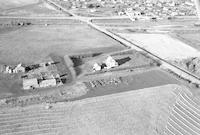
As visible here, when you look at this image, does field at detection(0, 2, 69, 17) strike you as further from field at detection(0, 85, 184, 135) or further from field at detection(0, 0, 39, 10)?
field at detection(0, 85, 184, 135)

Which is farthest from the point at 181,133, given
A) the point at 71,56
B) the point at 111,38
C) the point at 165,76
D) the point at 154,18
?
the point at 154,18

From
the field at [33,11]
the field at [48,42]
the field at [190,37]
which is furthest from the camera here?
the field at [33,11]

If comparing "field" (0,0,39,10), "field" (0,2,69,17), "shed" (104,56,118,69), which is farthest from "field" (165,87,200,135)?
"field" (0,0,39,10)

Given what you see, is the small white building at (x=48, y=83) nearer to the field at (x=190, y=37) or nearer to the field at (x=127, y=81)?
the field at (x=127, y=81)

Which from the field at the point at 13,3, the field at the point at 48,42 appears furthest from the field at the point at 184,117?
the field at the point at 13,3

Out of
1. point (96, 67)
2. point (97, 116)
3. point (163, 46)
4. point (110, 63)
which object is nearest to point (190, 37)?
point (163, 46)

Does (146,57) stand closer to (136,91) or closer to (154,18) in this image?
(136,91)
